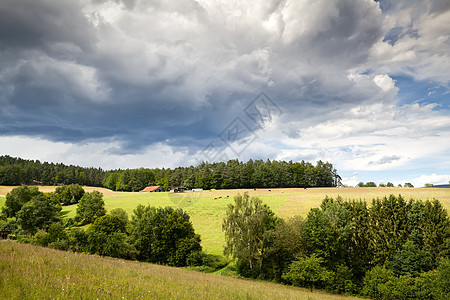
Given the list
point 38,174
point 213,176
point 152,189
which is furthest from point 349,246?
point 38,174

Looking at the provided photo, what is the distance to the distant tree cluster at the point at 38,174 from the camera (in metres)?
150

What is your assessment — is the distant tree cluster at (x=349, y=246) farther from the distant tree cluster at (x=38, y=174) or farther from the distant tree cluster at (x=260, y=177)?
the distant tree cluster at (x=38, y=174)

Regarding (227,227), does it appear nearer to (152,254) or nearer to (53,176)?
(152,254)

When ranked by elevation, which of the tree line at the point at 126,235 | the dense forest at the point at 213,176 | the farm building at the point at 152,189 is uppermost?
the dense forest at the point at 213,176

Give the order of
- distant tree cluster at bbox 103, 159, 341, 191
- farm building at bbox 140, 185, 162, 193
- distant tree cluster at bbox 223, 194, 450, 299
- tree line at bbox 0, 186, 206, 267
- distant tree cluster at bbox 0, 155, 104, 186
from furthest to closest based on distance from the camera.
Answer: distant tree cluster at bbox 0, 155, 104, 186 < farm building at bbox 140, 185, 162, 193 < distant tree cluster at bbox 103, 159, 341, 191 < tree line at bbox 0, 186, 206, 267 < distant tree cluster at bbox 223, 194, 450, 299

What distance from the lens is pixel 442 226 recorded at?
33438mm

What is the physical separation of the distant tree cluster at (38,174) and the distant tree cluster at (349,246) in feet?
586

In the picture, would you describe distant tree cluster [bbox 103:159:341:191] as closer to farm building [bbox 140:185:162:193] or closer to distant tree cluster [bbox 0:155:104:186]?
farm building [bbox 140:185:162:193]

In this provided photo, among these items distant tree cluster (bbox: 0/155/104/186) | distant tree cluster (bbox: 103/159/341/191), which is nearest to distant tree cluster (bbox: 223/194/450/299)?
distant tree cluster (bbox: 103/159/341/191)

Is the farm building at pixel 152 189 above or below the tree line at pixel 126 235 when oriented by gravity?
above

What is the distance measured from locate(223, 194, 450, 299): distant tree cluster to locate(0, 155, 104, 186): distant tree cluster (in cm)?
17860

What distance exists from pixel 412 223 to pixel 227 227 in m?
29.4

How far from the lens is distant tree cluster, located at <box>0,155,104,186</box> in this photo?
14962cm

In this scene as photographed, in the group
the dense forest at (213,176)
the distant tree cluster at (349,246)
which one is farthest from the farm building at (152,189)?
the distant tree cluster at (349,246)
